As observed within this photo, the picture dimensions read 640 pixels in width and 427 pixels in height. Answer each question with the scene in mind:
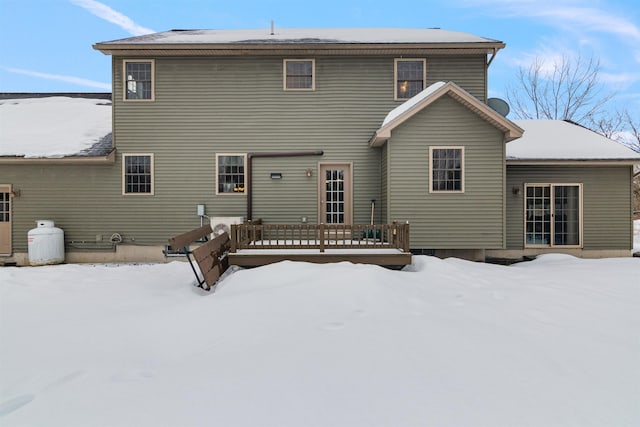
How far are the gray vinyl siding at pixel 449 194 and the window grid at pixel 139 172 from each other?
277 inches

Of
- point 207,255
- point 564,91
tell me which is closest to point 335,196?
point 207,255

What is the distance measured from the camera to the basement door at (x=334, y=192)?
9.64m

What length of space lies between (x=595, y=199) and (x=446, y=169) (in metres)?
5.17

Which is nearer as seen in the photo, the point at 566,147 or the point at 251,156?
the point at 251,156

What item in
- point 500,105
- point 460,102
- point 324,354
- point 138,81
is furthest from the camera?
point 500,105

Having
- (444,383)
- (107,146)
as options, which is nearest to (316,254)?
(444,383)

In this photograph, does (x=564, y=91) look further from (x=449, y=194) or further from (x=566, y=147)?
(x=449, y=194)

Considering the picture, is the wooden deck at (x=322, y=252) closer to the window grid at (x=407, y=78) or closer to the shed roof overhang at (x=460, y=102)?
the shed roof overhang at (x=460, y=102)

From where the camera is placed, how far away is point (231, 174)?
31.6 feet

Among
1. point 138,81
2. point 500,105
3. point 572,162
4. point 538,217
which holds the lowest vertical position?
point 538,217

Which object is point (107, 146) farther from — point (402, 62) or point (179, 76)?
point (402, 62)

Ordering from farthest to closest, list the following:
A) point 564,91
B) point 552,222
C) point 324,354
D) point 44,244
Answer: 1. point 564,91
2. point 552,222
3. point 44,244
4. point 324,354

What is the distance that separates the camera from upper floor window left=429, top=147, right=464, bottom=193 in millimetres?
8617

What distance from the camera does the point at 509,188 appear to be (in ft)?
32.6
